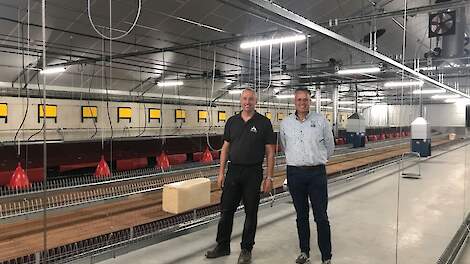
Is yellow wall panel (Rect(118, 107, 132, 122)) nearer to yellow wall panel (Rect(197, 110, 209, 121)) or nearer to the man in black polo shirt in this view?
yellow wall panel (Rect(197, 110, 209, 121))

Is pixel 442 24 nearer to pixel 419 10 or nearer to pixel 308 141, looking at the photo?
pixel 419 10

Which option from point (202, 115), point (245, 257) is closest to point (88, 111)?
point (202, 115)

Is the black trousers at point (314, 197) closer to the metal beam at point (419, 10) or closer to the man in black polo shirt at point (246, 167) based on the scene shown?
the man in black polo shirt at point (246, 167)

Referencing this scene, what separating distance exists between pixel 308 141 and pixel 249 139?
18.4 inches

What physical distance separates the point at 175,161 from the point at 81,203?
5.47 m

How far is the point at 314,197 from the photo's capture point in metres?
2.83

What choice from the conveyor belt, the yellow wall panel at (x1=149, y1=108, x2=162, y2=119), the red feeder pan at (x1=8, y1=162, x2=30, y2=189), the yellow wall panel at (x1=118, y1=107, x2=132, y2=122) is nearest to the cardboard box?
the conveyor belt

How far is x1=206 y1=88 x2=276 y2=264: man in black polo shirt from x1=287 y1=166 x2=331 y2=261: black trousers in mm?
267

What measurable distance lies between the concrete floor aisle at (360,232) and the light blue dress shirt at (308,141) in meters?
0.91

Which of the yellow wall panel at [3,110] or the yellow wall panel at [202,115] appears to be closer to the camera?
the yellow wall panel at [3,110]

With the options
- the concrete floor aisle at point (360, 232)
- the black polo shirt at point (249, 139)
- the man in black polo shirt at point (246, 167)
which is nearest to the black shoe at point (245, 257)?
the man in black polo shirt at point (246, 167)

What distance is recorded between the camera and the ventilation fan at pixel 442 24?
24.8ft

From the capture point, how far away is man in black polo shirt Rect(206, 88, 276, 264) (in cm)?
297

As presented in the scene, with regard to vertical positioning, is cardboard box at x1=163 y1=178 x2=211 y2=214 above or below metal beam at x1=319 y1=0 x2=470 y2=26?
below
